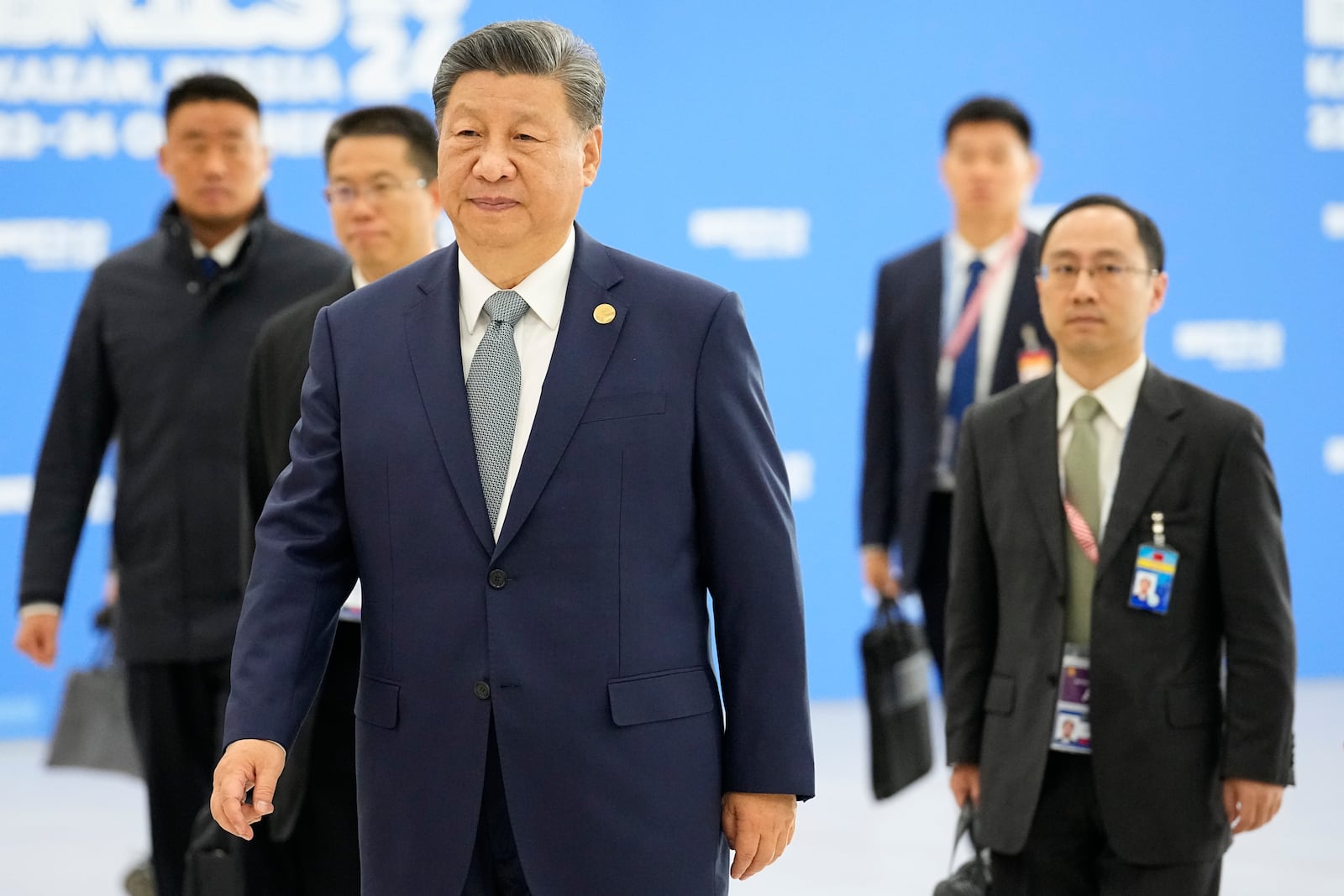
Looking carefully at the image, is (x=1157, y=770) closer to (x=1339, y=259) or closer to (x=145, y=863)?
(x=145, y=863)

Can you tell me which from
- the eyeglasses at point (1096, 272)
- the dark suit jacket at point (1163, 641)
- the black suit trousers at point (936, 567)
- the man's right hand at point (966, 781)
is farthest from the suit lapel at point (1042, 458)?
the black suit trousers at point (936, 567)

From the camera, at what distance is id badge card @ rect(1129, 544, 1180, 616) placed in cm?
337

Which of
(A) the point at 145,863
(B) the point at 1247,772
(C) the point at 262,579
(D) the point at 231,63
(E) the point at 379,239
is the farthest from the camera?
(D) the point at 231,63

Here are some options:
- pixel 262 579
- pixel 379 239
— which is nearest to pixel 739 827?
pixel 262 579

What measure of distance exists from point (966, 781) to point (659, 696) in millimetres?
1432

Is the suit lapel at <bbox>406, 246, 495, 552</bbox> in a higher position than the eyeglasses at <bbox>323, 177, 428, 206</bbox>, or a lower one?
lower

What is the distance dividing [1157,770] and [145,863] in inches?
103

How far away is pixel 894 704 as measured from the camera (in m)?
4.84

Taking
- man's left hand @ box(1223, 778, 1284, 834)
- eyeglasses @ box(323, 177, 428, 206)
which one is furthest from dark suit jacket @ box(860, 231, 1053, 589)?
eyeglasses @ box(323, 177, 428, 206)

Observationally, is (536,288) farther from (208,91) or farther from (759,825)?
(208,91)

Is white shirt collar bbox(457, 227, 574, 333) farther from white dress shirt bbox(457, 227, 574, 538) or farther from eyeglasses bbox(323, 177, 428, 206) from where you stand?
eyeglasses bbox(323, 177, 428, 206)

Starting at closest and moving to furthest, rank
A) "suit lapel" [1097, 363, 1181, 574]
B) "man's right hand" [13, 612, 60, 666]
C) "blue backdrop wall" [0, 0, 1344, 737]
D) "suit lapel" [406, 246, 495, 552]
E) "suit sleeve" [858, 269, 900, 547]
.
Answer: "suit lapel" [406, 246, 495, 552], "suit lapel" [1097, 363, 1181, 574], "man's right hand" [13, 612, 60, 666], "suit sleeve" [858, 269, 900, 547], "blue backdrop wall" [0, 0, 1344, 737]

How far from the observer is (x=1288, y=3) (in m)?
8.43

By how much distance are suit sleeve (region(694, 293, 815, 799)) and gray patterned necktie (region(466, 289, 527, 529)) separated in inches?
10.0
